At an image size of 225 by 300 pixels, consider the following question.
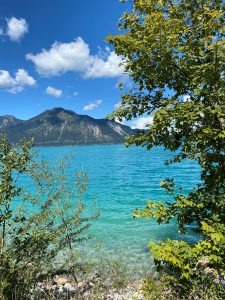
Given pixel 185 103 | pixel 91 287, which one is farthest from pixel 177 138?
pixel 91 287

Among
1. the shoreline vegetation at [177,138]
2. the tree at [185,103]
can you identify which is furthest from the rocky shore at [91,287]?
the tree at [185,103]

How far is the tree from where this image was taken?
803 centimetres

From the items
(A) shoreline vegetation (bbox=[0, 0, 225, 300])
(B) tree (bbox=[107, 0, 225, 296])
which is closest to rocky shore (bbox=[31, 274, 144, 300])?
(A) shoreline vegetation (bbox=[0, 0, 225, 300])

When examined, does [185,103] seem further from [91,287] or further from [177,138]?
[91,287]

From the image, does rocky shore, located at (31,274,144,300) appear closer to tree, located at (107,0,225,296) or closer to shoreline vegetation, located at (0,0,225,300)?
shoreline vegetation, located at (0,0,225,300)

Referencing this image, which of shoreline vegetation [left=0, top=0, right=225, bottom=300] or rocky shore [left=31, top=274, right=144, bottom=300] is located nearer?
shoreline vegetation [left=0, top=0, right=225, bottom=300]

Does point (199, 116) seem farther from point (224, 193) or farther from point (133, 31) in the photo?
point (133, 31)

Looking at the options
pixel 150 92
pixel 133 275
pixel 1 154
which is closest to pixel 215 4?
pixel 150 92

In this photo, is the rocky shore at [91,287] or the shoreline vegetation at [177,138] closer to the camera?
the shoreline vegetation at [177,138]

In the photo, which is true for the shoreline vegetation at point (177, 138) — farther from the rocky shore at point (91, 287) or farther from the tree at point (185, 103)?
the rocky shore at point (91, 287)

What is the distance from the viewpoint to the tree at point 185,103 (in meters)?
8.03

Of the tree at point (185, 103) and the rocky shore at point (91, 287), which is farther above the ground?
the tree at point (185, 103)

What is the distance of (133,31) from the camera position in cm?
1016

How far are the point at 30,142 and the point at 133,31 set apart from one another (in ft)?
19.0
